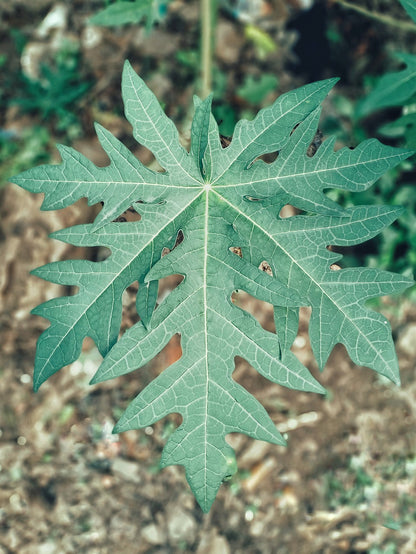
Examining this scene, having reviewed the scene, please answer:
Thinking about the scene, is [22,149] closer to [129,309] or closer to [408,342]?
[129,309]

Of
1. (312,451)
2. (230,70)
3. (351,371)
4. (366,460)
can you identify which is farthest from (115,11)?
(366,460)

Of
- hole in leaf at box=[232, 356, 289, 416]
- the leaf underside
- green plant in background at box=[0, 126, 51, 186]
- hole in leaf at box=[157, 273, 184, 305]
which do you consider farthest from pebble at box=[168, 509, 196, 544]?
green plant in background at box=[0, 126, 51, 186]

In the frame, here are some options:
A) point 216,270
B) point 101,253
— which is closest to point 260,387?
point 101,253

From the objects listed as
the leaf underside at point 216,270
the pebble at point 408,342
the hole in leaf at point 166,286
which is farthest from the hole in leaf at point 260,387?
the leaf underside at point 216,270

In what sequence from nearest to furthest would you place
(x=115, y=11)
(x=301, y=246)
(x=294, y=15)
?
(x=301, y=246)
(x=115, y=11)
(x=294, y=15)

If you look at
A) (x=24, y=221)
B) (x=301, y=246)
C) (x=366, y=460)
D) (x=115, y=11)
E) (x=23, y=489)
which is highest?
(x=115, y=11)

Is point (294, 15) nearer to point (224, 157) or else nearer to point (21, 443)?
point (224, 157)

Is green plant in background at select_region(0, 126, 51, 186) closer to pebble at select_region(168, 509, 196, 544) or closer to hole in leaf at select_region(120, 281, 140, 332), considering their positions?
hole in leaf at select_region(120, 281, 140, 332)

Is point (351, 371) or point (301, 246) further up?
point (301, 246)
